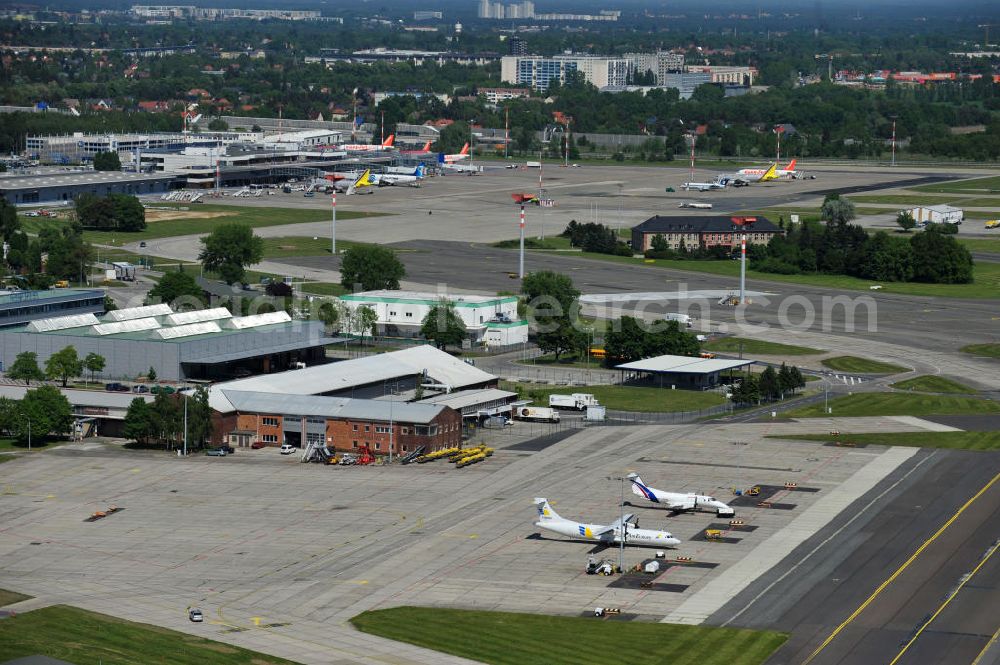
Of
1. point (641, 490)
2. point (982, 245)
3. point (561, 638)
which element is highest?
point (982, 245)

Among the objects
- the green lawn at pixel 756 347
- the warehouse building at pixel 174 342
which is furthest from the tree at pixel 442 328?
the green lawn at pixel 756 347

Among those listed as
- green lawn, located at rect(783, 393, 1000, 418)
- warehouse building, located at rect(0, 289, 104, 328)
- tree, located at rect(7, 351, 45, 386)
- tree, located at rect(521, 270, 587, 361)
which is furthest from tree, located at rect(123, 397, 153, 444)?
green lawn, located at rect(783, 393, 1000, 418)

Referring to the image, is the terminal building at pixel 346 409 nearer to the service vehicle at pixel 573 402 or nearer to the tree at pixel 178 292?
the service vehicle at pixel 573 402

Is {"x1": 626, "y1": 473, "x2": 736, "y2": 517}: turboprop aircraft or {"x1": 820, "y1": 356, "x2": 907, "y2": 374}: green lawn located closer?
{"x1": 626, "y1": 473, "x2": 736, "y2": 517}: turboprop aircraft

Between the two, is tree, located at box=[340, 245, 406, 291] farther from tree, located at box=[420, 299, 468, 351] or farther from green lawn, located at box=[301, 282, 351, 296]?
tree, located at box=[420, 299, 468, 351]

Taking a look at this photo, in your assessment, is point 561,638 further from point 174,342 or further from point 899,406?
point 174,342

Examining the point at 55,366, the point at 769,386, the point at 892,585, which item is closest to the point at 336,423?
the point at 55,366
